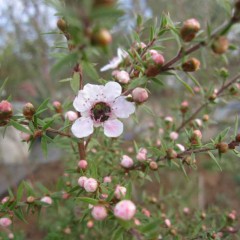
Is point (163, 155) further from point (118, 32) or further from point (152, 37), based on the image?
point (118, 32)

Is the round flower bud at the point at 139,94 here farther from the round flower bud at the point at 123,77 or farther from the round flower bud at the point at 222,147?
the round flower bud at the point at 222,147

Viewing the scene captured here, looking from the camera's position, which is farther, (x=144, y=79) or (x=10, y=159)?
(x=10, y=159)

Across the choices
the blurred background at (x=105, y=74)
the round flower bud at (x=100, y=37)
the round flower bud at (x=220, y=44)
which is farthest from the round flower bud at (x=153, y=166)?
the blurred background at (x=105, y=74)

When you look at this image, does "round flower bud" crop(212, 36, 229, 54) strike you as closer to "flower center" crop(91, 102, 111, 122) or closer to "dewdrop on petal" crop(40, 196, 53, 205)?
"flower center" crop(91, 102, 111, 122)

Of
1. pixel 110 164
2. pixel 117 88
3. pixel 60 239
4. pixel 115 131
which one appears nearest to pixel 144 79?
pixel 117 88

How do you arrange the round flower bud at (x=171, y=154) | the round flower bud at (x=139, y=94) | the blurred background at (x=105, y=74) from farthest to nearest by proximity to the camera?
the blurred background at (x=105, y=74)
the round flower bud at (x=171, y=154)
the round flower bud at (x=139, y=94)

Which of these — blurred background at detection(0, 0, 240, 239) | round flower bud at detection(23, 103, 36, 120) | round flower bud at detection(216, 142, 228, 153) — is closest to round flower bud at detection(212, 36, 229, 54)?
round flower bud at detection(216, 142, 228, 153)

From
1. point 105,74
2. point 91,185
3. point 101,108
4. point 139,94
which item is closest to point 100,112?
point 101,108
